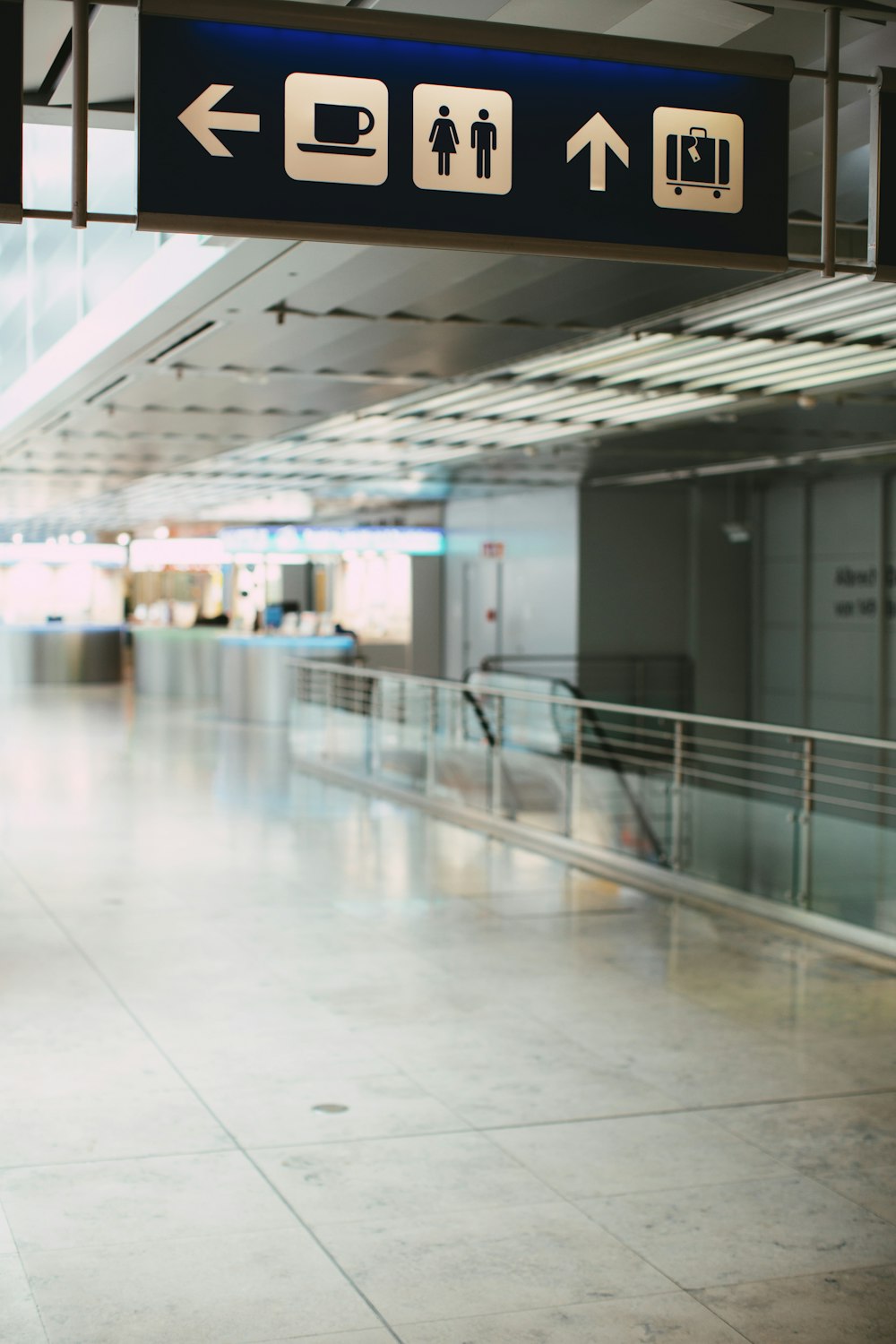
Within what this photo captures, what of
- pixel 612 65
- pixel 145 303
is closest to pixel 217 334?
pixel 145 303

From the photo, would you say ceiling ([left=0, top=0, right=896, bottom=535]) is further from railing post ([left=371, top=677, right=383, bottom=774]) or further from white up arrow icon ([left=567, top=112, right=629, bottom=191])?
railing post ([left=371, top=677, right=383, bottom=774])

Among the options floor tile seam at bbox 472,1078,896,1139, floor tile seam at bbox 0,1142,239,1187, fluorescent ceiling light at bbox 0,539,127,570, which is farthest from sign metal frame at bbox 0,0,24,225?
fluorescent ceiling light at bbox 0,539,127,570

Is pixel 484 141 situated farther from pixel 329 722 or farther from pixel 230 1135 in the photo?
pixel 329 722

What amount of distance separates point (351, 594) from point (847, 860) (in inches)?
855

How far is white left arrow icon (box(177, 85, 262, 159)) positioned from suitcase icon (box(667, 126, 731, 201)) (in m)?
1.03

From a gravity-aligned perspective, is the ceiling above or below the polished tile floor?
above

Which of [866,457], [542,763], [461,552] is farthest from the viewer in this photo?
[461,552]

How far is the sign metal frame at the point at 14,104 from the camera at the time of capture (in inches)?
122

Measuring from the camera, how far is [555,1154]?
480 cm

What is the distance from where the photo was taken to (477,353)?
9328mm

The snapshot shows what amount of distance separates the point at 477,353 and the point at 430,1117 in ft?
18.1

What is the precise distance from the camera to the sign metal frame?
10.2 feet

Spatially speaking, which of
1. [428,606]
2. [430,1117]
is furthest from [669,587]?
[430,1117]

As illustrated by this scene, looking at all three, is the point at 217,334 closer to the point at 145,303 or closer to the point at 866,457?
the point at 145,303
